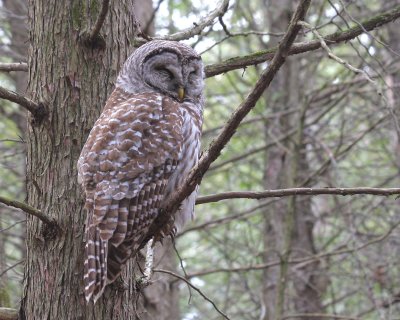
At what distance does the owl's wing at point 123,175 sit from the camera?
311 cm

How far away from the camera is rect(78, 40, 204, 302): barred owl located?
3143 mm

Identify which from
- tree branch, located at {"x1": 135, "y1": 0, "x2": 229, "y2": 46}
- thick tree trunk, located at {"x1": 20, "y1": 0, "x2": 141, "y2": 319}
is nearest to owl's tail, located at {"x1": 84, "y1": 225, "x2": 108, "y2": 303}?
thick tree trunk, located at {"x1": 20, "y1": 0, "x2": 141, "y2": 319}

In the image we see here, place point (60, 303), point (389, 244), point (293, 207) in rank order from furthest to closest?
point (389, 244), point (293, 207), point (60, 303)

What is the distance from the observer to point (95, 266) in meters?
3.02

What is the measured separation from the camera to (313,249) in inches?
322

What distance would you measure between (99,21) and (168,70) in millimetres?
807

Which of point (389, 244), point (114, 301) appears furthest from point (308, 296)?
point (114, 301)

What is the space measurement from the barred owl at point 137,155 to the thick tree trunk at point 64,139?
0.11 metres

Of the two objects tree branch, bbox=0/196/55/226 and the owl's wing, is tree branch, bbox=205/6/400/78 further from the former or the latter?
tree branch, bbox=0/196/55/226

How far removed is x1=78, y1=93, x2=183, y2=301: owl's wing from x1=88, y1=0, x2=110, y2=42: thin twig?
0.35 metres

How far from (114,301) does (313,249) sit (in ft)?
17.5

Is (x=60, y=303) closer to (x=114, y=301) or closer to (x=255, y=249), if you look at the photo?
(x=114, y=301)

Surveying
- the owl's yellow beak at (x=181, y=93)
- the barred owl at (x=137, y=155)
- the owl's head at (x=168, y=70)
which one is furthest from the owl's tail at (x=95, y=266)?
the owl's yellow beak at (x=181, y=93)

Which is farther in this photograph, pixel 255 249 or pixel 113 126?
pixel 255 249
